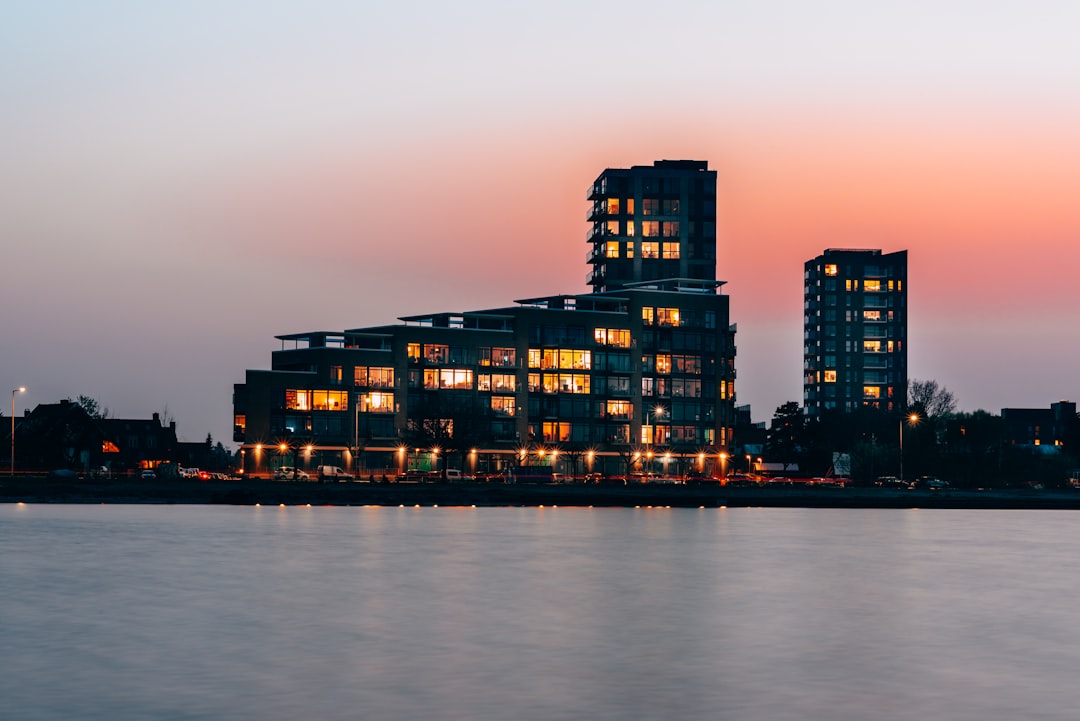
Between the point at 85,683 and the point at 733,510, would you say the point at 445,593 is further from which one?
the point at 733,510

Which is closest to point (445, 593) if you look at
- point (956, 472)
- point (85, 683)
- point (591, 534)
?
point (85, 683)

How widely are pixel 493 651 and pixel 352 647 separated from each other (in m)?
4.14

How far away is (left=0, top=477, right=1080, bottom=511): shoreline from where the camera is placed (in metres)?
138

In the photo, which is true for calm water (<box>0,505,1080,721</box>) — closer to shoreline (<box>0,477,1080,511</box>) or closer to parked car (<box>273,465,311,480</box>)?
shoreline (<box>0,477,1080,511</box>)

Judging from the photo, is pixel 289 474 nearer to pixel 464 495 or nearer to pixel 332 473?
pixel 332 473

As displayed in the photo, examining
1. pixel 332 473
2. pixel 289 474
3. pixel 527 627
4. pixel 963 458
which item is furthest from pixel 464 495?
pixel 527 627

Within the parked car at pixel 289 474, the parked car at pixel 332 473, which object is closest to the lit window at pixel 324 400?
the parked car at pixel 332 473

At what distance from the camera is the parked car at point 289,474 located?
571ft

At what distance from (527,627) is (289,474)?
142260mm

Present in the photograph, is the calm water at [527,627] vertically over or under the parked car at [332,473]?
under

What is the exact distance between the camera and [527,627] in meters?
45.3

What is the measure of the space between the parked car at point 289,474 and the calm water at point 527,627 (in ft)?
272

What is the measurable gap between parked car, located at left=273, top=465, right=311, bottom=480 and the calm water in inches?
3259

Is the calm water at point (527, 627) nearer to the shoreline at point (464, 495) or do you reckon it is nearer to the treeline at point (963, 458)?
the shoreline at point (464, 495)
